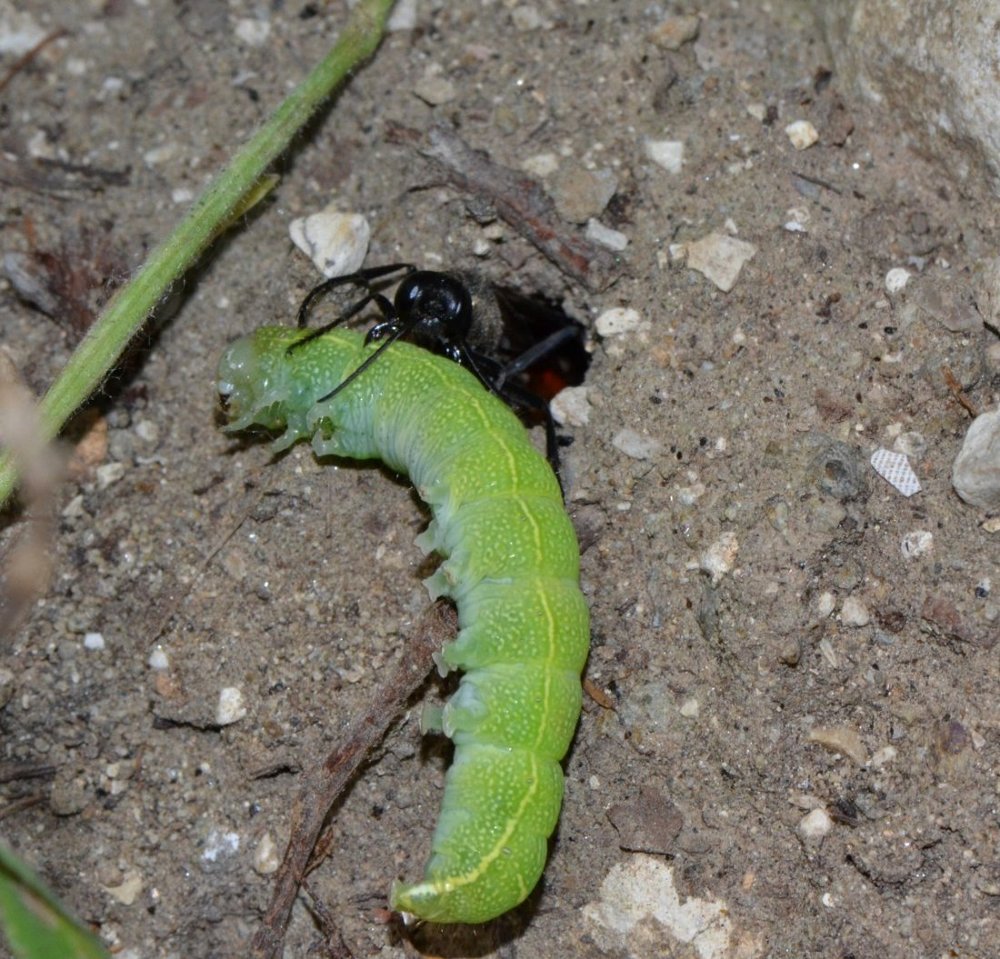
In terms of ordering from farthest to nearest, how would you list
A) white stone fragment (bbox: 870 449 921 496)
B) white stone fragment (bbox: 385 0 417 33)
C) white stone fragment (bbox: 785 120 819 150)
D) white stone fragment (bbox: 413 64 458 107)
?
white stone fragment (bbox: 385 0 417 33) < white stone fragment (bbox: 413 64 458 107) < white stone fragment (bbox: 785 120 819 150) < white stone fragment (bbox: 870 449 921 496)

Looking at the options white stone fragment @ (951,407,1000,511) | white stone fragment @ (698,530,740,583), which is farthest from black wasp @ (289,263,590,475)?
white stone fragment @ (951,407,1000,511)

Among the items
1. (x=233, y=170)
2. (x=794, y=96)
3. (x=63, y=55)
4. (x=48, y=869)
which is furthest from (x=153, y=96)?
(x=48, y=869)

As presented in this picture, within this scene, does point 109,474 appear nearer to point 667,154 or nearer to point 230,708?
point 230,708

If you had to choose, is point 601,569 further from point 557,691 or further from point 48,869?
point 48,869

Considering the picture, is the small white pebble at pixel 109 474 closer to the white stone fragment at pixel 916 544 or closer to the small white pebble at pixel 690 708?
the small white pebble at pixel 690 708

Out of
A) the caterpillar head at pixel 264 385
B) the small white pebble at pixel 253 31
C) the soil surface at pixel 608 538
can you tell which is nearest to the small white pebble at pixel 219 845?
the soil surface at pixel 608 538

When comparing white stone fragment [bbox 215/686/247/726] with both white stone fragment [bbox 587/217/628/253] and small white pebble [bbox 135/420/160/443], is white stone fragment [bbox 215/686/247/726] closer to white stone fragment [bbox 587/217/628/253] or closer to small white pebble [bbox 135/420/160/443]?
small white pebble [bbox 135/420/160/443]

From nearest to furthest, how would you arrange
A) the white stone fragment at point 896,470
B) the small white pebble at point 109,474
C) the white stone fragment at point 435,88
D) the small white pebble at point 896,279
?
the white stone fragment at point 896,470 < the small white pebble at point 896,279 < the small white pebble at point 109,474 < the white stone fragment at point 435,88
